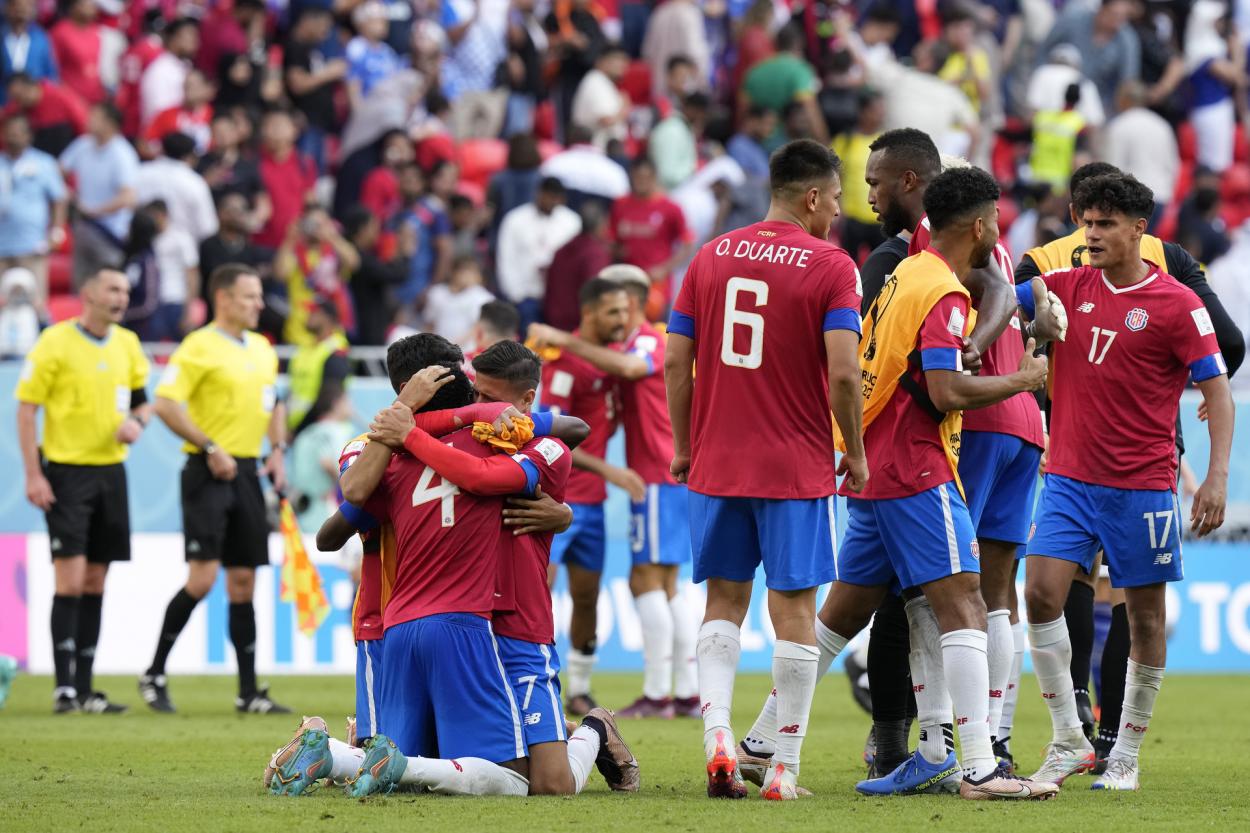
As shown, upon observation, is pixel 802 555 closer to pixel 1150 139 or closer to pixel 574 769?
pixel 574 769

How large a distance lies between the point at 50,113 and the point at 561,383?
9183mm

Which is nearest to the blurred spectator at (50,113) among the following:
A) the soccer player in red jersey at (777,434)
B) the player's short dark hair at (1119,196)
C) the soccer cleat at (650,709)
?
the soccer cleat at (650,709)

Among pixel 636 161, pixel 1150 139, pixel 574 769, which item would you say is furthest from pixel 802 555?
pixel 1150 139

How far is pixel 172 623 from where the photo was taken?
11500 mm

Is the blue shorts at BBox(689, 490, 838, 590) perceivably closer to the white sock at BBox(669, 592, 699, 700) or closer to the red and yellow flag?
the white sock at BBox(669, 592, 699, 700)

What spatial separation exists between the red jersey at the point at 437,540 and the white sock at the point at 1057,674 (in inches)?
94.4

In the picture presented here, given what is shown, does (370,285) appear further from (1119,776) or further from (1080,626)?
(1119,776)

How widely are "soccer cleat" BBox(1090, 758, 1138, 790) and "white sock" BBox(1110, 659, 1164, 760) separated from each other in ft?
0.09

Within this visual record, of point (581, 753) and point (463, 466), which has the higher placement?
point (463, 466)

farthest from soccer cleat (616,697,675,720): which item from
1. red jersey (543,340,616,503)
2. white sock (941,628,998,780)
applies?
white sock (941,628,998,780)

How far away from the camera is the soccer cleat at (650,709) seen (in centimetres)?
1125

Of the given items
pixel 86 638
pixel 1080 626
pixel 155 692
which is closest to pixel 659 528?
pixel 1080 626

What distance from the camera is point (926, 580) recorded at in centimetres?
679

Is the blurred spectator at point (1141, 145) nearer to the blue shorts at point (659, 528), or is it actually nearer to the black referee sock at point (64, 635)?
the blue shorts at point (659, 528)
